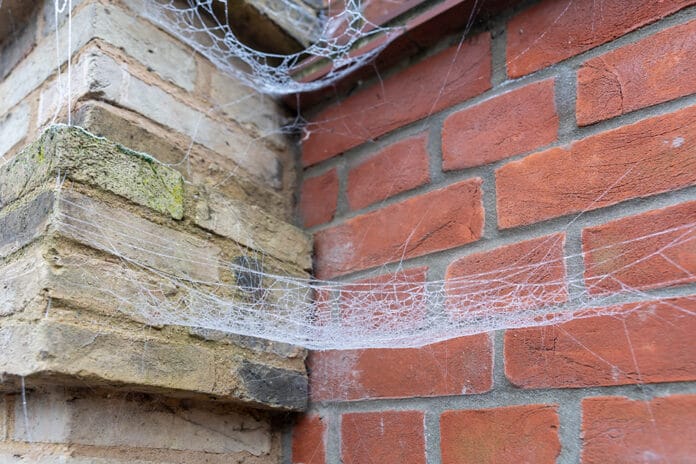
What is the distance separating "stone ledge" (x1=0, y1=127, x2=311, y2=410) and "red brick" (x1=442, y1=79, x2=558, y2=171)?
1.14 feet

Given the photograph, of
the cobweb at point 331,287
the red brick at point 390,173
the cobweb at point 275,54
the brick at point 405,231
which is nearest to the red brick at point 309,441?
the cobweb at point 331,287

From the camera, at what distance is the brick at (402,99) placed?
86 centimetres

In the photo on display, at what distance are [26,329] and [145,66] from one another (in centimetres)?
42

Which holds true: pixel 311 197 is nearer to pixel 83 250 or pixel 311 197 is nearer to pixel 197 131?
pixel 197 131

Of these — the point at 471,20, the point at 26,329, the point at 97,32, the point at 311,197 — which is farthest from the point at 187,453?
the point at 471,20

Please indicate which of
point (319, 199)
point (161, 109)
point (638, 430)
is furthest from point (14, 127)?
point (638, 430)

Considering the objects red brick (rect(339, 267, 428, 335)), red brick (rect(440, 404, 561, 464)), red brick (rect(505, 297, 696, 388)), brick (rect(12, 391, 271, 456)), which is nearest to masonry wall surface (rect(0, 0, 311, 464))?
brick (rect(12, 391, 271, 456))

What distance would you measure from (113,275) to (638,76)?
0.67 metres

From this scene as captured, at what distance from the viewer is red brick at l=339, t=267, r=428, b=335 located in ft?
2.69

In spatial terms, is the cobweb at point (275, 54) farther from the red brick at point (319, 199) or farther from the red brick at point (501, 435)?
the red brick at point (501, 435)

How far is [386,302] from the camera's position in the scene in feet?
2.81

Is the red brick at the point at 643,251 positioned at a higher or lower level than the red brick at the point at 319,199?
lower

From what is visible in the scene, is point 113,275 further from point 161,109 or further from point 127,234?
point 161,109

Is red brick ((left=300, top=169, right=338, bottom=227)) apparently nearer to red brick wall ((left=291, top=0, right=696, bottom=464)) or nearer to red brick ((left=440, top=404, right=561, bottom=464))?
red brick wall ((left=291, top=0, right=696, bottom=464))
